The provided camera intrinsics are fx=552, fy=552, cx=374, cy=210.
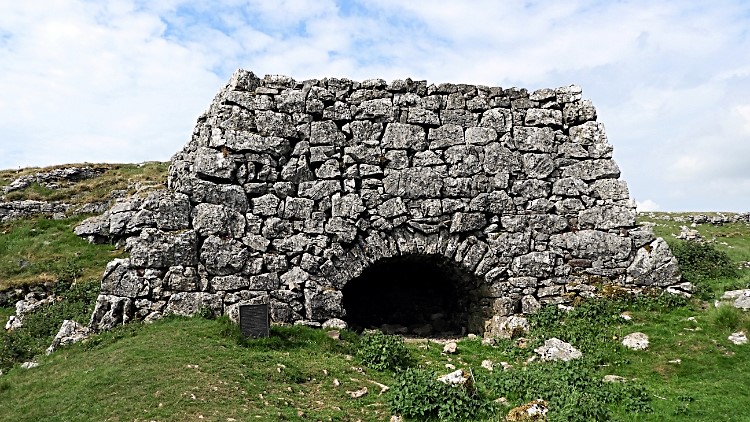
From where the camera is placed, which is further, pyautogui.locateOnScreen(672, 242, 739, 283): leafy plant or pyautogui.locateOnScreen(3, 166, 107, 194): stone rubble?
pyautogui.locateOnScreen(3, 166, 107, 194): stone rubble

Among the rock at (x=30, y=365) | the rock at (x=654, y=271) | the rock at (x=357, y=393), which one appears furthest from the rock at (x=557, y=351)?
the rock at (x=30, y=365)

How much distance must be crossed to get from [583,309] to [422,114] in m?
6.13

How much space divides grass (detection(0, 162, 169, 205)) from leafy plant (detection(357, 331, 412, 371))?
16.2m

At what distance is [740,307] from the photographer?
12.0 meters

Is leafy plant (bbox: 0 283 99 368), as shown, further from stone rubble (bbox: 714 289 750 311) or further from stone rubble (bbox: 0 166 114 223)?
stone rubble (bbox: 714 289 750 311)

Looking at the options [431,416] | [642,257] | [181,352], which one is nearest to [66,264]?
[181,352]

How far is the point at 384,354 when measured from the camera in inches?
424

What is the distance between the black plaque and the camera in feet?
36.7

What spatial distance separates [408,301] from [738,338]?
29.3 ft

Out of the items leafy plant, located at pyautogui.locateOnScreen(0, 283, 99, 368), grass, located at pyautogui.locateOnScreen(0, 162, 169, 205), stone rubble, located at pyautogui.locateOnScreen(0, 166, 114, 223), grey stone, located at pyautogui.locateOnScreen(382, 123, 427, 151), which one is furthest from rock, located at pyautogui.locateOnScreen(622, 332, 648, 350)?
stone rubble, located at pyautogui.locateOnScreen(0, 166, 114, 223)

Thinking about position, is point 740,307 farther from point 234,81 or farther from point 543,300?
point 234,81

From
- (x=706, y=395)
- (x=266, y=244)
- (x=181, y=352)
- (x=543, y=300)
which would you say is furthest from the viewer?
(x=543, y=300)

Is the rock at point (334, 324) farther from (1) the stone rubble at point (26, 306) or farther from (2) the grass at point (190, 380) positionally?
(1) the stone rubble at point (26, 306)

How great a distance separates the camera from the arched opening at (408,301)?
628 inches
